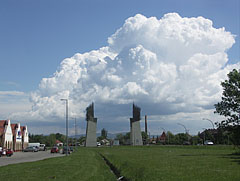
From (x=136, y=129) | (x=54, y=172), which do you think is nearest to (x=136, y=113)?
(x=136, y=129)

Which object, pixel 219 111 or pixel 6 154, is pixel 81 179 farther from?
pixel 6 154

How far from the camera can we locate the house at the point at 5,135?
8313 centimetres

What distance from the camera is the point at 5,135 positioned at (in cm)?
8438

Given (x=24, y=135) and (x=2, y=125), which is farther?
(x=24, y=135)

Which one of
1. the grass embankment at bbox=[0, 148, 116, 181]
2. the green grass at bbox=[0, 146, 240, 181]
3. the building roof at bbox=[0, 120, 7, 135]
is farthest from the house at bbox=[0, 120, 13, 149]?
the grass embankment at bbox=[0, 148, 116, 181]

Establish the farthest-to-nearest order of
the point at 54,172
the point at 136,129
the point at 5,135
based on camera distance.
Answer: the point at 136,129 → the point at 5,135 → the point at 54,172

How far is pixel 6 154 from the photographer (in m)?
60.9

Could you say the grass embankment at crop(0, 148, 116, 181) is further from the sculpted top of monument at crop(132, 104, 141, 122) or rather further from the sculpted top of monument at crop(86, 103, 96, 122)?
the sculpted top of monument at crop(132, 104, 141, 122)

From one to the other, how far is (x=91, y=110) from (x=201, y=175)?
354 ft

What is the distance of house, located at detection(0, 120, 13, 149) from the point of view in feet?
273

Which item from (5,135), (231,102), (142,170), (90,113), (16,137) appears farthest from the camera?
(90,113)

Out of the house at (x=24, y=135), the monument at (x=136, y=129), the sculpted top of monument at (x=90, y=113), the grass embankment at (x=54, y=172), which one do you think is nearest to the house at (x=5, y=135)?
the house at (x=24, y=135)

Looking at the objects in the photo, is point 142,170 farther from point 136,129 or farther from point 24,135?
point 136,129

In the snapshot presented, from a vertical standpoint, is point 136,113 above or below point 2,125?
above
